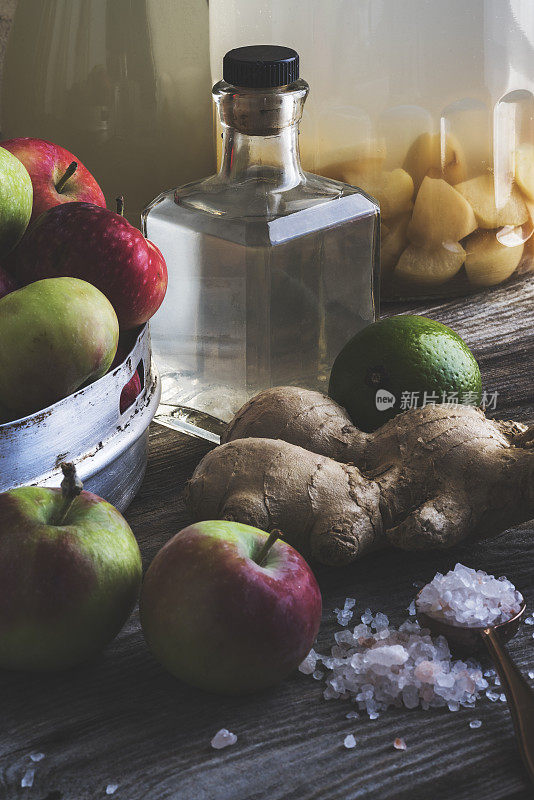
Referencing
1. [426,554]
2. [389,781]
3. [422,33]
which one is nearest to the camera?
[389,781]

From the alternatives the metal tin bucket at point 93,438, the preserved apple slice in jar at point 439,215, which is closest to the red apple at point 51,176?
the metal tin bucket at point 93,438

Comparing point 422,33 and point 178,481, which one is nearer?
point 178,481

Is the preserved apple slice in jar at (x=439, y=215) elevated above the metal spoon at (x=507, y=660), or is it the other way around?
the preserved apple slice in jar at (x=439, y=215)

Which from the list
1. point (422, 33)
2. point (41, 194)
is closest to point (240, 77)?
point (41, 194)

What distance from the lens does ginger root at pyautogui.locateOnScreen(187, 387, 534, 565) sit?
0.59m

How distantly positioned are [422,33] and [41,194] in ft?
1.34

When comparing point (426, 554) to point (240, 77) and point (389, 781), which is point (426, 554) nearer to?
point (389, 781)

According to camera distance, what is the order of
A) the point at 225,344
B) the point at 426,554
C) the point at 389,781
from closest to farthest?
1. the point at 389,781
2. the point at 426,554
3. the point at 225,344

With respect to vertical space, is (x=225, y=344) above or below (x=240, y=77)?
below

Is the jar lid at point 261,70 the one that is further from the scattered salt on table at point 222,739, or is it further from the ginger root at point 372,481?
the scattered salt on table at point 222,739

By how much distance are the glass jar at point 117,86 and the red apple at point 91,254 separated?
0.34 m

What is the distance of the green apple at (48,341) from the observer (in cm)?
55

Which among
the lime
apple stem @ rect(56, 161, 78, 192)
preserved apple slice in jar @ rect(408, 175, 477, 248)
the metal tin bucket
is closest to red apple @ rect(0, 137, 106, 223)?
apple stem @ rect(56, 161, 78, 192)

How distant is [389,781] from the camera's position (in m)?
0.45
